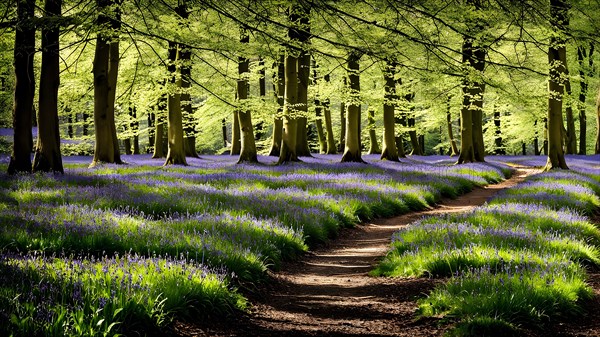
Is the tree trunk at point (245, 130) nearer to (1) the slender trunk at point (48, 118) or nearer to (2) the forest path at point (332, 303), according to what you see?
(1) the slender trunk at point (48, 118)

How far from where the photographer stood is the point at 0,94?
29.2 m

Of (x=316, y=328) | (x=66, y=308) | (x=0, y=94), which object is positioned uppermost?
(x=0, y=94)

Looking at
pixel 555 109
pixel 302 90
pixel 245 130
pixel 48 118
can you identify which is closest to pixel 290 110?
pixel 302 90

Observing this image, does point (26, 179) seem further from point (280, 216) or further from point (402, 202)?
point (402, 202)

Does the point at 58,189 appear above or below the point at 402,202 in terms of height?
above

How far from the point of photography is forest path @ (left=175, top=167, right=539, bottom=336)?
4797 millimetres

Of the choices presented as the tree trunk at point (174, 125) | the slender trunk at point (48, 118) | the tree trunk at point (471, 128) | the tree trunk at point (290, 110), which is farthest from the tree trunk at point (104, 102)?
the tree trunk at point (471, 128)

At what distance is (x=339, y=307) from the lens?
5.65m

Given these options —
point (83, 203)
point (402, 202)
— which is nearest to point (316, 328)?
point (83, 203)

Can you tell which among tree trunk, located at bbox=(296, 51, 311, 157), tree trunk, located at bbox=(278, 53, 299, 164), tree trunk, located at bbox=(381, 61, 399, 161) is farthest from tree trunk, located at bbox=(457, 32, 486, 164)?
tree trunk, located at bbox=(278, 53, 299, 164)

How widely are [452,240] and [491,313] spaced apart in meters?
3.06

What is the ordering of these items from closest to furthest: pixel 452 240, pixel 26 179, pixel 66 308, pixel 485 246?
pixel 66 308, pixel 485 246, pixel 452 240, pixel 26 179

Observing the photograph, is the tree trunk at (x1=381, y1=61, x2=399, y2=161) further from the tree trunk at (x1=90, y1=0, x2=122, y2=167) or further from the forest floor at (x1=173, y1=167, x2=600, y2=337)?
the forest floor at (x1=173, y1=167, x2=600, y2=337)

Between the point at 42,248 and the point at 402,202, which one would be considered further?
the point at 402,202
